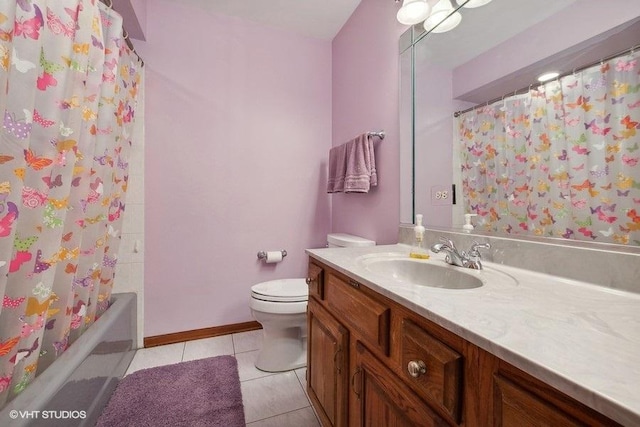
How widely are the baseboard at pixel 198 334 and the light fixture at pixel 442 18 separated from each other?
2205 mm

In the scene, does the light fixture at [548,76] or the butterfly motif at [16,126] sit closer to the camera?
the butterfly motif at [16,126]

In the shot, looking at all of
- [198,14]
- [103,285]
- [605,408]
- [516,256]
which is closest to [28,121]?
[103,285]

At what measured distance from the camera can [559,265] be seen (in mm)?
786

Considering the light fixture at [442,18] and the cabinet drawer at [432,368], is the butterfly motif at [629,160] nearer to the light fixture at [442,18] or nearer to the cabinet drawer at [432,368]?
the cabinet drawer at [432,368]

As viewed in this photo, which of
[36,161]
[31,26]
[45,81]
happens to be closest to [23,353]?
[36,161]

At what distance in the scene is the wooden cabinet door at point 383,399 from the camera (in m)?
0.59

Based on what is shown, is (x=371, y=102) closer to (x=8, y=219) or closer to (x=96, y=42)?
(x=96, y=42)

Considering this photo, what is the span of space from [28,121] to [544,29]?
61.8 inches

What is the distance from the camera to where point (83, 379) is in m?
1.04

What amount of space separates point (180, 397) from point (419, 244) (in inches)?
55.6

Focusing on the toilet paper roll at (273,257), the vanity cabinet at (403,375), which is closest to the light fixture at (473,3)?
the vanity cabinet at (403,375)

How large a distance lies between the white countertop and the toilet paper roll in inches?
52.0

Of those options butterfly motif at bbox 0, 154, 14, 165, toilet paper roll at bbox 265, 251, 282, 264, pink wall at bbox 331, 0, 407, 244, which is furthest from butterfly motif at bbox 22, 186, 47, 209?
pink wall at bbox 331, 0, 407, 244

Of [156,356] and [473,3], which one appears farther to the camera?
[156,356]
